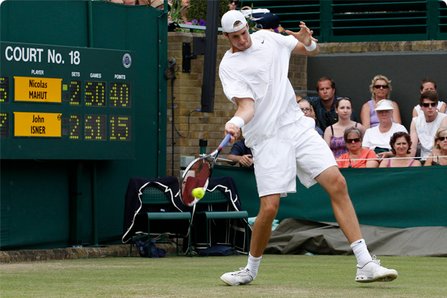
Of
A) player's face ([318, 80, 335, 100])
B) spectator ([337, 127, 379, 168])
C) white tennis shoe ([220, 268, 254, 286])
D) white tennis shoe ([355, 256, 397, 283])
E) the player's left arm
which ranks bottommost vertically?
white tennis shoe ([220, 268, 254, 286])

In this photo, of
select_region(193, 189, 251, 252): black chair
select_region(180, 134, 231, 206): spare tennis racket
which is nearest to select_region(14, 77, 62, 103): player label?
select_region(193, 189, 251, 252): black chair

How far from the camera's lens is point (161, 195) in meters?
15.0

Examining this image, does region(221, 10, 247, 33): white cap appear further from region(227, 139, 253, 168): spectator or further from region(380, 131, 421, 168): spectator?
region(227, 139, 253, 168): spectator

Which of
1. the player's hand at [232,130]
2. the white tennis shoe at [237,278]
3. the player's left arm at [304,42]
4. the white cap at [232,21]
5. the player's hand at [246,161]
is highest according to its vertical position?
the white cap at [232,21]

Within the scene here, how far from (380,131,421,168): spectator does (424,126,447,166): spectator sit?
20 cm

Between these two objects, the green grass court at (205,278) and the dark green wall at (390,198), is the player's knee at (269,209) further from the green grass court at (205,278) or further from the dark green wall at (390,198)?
the dark green wall at (390,198)

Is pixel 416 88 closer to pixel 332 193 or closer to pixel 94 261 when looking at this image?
pixel 94 261

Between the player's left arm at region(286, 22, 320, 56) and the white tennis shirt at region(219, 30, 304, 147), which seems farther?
the player's left arm at region(286, 22, 320, 56)

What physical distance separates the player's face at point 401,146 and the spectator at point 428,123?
460 millimetres

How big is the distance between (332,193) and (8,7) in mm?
5919

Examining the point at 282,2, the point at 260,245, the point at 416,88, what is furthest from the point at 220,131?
the point at 260,245

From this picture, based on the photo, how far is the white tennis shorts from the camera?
9.66m

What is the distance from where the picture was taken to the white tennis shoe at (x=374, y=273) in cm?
923

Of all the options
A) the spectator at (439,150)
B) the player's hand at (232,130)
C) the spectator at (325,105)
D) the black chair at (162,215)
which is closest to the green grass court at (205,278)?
the black chair at (162,215)
